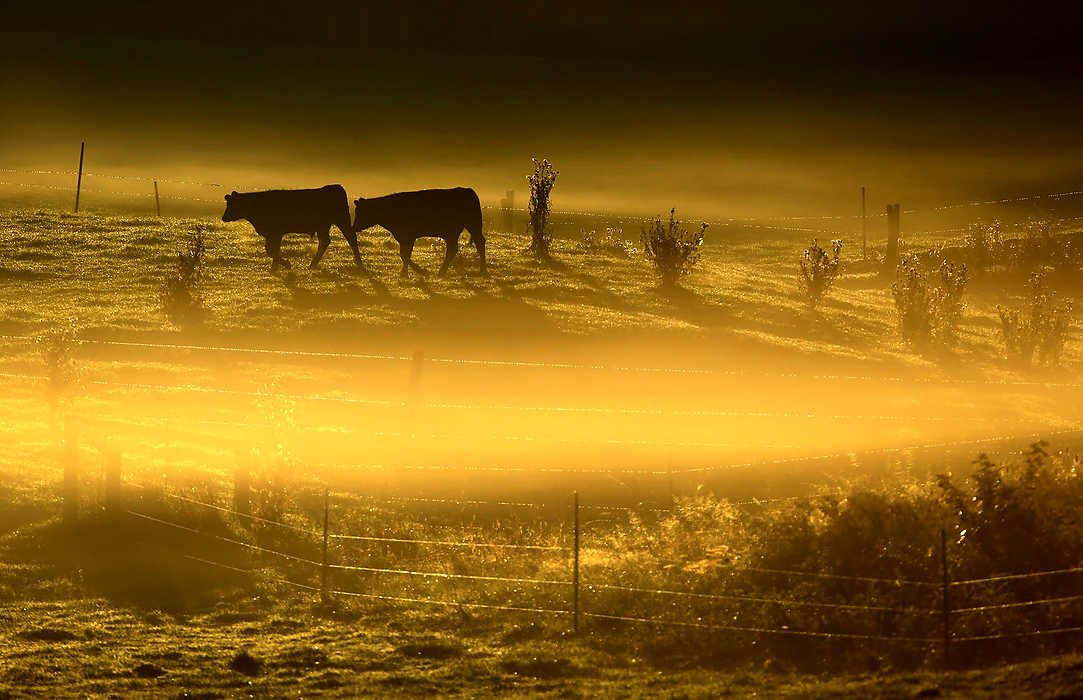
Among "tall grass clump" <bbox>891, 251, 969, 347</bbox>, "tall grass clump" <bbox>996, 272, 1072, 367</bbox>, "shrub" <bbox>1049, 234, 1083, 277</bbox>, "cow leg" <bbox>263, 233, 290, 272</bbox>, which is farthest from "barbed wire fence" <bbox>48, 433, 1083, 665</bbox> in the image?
"shrub" <bbox>1049, 234, 1083, 277</bbox>

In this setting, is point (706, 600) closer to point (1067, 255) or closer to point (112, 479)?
point (112, 479)

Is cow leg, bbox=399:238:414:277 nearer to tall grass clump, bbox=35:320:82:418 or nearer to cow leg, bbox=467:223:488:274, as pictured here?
cow leg, bbox=467:223:488:274

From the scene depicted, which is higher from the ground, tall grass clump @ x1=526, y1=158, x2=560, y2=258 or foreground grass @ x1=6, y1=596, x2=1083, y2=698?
tall grass clump @ x1=526, y1=158, x2=560, y2=258

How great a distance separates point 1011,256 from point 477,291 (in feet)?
78.2

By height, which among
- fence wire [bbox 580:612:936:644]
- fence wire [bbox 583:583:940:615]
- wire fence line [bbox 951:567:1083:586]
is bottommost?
fence wire [bbox 580:612:936:644]

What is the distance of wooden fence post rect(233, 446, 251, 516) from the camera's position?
19766mm

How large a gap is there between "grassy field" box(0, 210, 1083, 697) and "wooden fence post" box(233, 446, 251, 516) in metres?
0.38

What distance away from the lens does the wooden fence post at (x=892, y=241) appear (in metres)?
47.8

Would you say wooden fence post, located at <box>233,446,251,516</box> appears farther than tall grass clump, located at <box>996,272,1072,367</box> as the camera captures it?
No

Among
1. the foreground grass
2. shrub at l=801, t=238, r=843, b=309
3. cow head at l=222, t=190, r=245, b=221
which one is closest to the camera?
the foreground grass

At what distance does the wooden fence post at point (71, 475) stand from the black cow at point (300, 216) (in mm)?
20309

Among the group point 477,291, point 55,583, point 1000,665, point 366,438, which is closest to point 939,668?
point 1000,665

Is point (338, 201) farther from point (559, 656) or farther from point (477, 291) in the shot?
point (559, 656)

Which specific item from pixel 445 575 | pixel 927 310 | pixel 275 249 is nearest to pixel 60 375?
pixel 445 575
